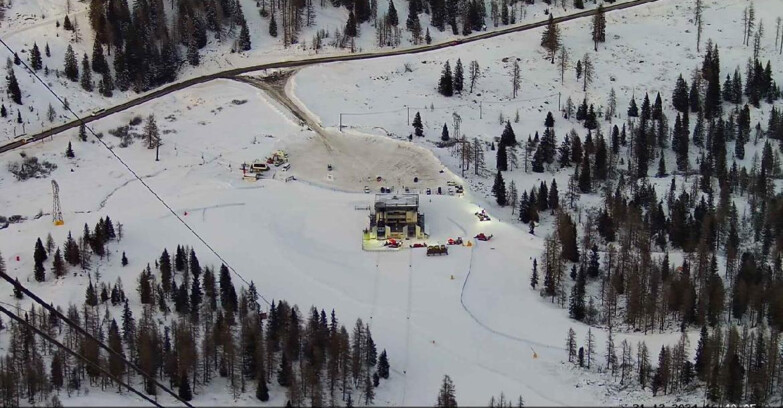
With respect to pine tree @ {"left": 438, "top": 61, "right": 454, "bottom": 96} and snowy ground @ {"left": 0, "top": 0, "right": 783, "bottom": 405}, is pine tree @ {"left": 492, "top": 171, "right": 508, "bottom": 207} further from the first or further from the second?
pine tree @ {"left": 438, "top": 61, "right": 454, "bottom": 96}

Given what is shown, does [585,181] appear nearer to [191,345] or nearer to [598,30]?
[598,30]

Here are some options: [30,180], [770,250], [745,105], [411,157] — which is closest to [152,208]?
[30,180]

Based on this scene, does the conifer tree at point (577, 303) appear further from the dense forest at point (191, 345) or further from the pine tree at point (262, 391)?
the pine tree at point (262, 391)

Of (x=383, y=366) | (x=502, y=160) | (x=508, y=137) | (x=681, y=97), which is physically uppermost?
(x=681, y=97)

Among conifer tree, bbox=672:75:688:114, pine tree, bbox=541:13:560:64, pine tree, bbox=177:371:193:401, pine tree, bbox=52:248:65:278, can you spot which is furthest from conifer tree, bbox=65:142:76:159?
conifer tree, bbox=672:75:688:114

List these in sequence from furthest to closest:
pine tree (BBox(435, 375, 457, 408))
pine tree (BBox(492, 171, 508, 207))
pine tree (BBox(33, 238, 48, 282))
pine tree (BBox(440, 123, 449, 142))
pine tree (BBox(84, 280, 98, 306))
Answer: pine tree (BBox(440, 123, 449, 142)) → pine tree (BBox(492, 171, 508, 207)) → pine tree (BBox(33, 238, 48, 282)) → pine tree (BBox(84, 280, 98, 306)) → pine tree (BBox(435, 375, 457, 408))

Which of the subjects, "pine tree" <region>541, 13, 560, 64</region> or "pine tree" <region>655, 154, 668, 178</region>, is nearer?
"pine tree" <region>655, 154, 668, 178</region>

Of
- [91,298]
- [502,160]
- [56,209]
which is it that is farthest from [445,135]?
[91,298]
